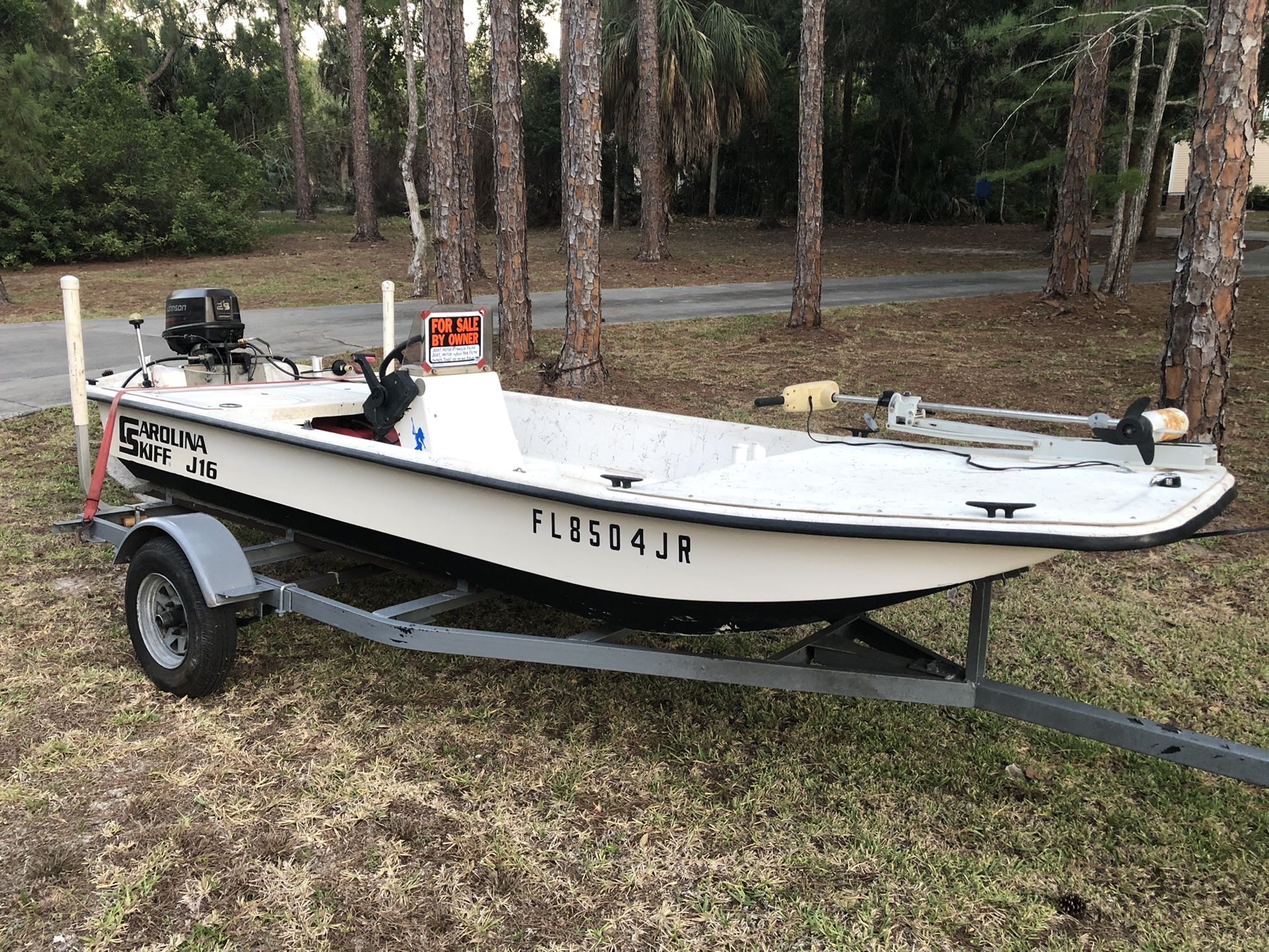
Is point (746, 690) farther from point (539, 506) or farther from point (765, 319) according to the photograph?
point (765, 319)

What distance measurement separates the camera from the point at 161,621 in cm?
406

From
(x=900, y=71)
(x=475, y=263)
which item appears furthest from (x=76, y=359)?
(x=900, y=71)

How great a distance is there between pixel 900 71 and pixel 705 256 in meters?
10.6

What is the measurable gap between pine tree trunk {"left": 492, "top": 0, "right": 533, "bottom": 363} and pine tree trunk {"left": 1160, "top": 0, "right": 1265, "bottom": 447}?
19.8 ft

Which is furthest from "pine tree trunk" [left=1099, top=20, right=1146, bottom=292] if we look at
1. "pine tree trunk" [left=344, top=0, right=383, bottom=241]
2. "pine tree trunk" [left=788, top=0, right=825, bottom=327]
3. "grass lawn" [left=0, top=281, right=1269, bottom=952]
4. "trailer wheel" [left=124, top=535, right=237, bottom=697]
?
"pine tree trunk" [left=344, top=0, right=383, bottom=241]

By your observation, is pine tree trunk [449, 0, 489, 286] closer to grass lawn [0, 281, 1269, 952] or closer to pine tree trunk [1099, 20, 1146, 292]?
grass lawn [0, 281, 1269, 952]

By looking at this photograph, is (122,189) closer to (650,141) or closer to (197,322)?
(650,141)

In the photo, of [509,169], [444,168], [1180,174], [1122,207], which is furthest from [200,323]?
[1180,174]

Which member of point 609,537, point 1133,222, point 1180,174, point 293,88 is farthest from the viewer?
point 1180,174

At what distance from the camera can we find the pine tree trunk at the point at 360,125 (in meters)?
22.5

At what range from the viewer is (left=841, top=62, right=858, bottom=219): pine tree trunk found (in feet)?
98.8

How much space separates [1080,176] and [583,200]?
26.2 feet

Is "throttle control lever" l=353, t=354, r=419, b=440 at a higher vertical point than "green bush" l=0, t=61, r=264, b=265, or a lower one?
lower

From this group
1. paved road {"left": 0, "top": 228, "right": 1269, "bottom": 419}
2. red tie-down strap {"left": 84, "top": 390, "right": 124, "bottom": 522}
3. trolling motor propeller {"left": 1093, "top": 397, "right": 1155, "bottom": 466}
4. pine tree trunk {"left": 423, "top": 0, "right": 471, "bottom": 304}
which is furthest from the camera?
pine tree trunk {"left": 423, "top": 0, "right": 471, "bottom": 304}
